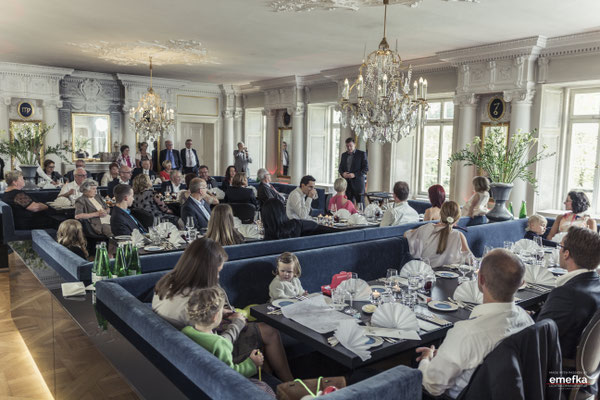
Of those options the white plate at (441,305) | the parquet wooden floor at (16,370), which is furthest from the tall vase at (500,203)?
the parquet wooden floor at (16,370)

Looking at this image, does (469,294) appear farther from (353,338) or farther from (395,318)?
(353,338)

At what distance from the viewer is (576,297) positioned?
2428 millimetres

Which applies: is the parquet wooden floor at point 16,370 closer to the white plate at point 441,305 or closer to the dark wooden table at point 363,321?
the dark wooden table at point 363,321

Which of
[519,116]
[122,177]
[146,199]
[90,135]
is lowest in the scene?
[146,199]

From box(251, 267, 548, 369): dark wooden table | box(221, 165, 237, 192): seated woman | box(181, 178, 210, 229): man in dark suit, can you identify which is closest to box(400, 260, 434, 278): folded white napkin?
box(251, 267, 548, 369): dark wooden table

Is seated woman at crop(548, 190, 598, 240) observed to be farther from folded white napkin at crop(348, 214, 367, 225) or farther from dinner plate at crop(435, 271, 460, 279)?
folded white napkin at crop(348, 214, 367, 225)

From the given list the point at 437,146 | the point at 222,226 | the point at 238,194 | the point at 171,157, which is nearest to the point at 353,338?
the point at 222,226

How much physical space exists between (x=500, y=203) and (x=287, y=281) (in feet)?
14.1

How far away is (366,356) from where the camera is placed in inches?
90.3

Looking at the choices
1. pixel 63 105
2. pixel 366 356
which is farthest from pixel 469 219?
pixel 63 105

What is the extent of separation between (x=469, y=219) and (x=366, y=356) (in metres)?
4.36

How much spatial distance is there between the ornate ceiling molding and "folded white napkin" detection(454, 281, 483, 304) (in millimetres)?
6744

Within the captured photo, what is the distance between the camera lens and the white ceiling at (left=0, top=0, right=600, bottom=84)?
598 centimetres

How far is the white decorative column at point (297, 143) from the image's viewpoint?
1289 cm
